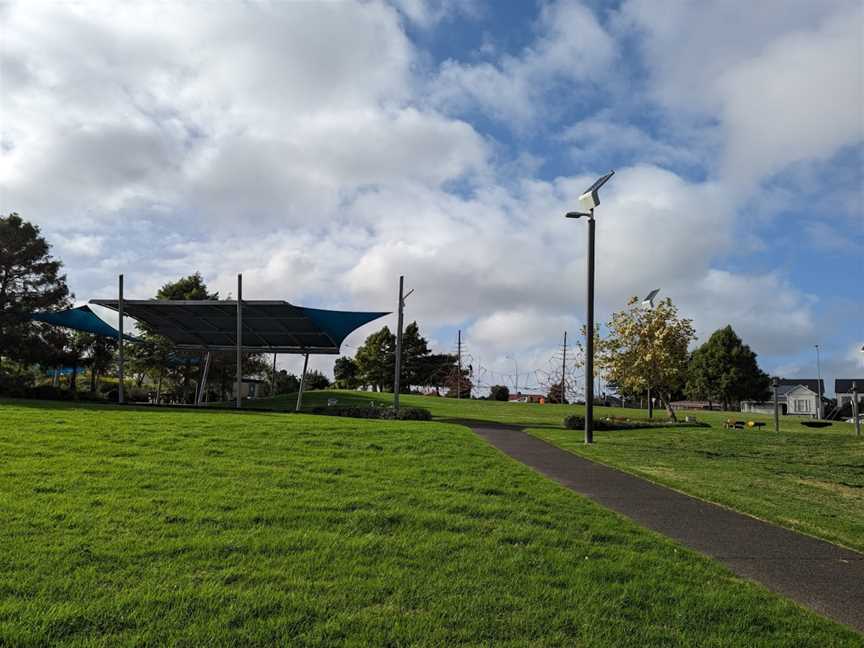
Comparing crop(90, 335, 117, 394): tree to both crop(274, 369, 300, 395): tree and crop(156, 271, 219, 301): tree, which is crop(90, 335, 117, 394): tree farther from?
crop(274, 369, 300, 395): tree

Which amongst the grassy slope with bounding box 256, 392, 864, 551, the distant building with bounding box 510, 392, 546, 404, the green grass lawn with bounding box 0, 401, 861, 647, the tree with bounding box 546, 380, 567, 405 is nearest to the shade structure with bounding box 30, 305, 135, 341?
the grassy slope with bounding box 256, 392, 864, 551

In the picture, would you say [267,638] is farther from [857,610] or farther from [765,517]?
[765,517]

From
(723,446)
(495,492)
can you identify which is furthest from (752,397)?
(495,492)

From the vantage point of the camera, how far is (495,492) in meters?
8.52

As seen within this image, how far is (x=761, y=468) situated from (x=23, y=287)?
107ft

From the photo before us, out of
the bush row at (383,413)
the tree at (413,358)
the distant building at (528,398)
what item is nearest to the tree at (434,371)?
the tree at (413,358)

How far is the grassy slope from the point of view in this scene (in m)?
8.68

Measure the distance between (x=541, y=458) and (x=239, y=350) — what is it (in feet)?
58.5

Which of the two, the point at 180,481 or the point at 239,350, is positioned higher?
the point at 239,350

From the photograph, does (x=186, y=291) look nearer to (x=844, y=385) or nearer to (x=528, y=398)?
(x=528, y=398)

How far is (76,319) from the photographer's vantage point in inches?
1248

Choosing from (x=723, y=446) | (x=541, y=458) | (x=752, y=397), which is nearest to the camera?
(x=541, y=458)

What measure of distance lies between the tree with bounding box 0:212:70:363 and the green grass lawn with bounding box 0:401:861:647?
84.9 ft

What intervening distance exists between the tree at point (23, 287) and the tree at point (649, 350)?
28244 millimetres
